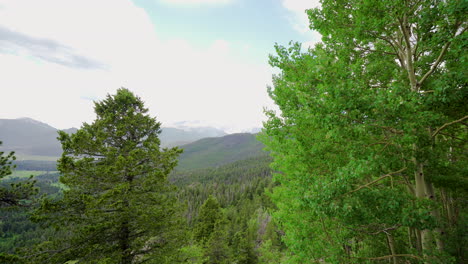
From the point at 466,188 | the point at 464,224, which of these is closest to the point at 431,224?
the point at 466,188

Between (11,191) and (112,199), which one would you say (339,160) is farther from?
(11,191)

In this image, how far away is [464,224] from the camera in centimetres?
666

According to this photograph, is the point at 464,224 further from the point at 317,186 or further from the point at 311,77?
the point at 311,77

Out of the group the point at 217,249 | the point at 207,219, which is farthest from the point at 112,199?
the point at 207,219

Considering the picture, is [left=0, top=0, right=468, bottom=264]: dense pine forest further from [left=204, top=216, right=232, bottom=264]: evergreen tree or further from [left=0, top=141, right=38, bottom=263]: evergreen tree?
[left=204, top=216, right=232, bottom=264]: evergreen tree

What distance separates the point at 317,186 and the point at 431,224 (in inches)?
97.4

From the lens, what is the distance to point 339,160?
22.5 feet

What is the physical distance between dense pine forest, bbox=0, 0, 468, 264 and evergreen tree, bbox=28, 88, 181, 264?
6 centimetres

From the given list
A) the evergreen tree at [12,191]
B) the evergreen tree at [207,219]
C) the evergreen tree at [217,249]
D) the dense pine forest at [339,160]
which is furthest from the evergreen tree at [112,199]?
the evergreen tree at [207,219]

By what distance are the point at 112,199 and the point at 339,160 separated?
9.48 meters

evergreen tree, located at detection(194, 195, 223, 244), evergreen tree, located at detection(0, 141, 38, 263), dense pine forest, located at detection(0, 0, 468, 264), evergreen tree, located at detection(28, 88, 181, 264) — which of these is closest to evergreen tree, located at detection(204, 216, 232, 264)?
evergreen tree, located at detection(194, 195, 223, 244)

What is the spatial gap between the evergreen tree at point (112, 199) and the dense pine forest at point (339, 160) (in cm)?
6

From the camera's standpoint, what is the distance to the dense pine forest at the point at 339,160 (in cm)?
490

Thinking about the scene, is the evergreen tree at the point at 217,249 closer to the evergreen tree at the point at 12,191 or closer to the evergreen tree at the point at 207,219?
the evergreen tree at the point at 207,219
